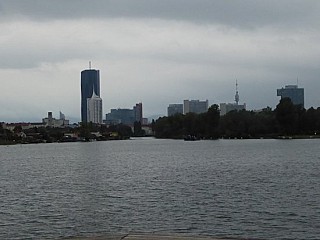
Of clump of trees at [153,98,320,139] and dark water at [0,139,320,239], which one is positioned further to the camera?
clump of trees at [153,98,320,139]

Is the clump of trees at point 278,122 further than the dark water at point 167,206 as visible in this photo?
Yes

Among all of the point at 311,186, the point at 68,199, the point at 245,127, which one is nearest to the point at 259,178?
the point at 311,186

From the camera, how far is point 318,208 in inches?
1276

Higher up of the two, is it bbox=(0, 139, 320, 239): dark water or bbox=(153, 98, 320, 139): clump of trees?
bbox=(153, 98, 320, 139): clump of trees

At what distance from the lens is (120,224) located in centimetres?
2884

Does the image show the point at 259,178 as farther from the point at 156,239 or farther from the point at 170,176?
the point at 156,239

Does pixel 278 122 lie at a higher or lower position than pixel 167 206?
higher

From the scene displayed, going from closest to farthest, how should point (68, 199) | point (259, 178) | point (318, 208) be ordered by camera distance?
point (318, 208), point (68, 199), point (259, 178)

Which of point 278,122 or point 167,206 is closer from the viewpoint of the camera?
point 167,206

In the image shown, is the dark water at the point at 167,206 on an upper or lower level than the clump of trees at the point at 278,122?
lower

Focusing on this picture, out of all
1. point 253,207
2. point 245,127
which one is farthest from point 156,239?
point 245,127

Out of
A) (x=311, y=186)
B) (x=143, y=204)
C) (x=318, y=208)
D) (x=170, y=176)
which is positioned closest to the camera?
(x=318, y=208)

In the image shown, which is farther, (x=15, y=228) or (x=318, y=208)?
(x=318, y=208)

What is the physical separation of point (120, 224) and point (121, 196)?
11.4 meters
